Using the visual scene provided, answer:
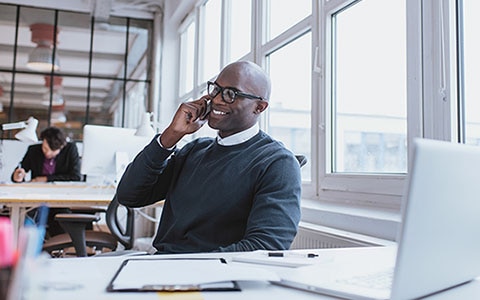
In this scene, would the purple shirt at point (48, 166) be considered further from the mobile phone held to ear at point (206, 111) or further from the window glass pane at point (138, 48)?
the mobile phone held to ear at point (206, 111)

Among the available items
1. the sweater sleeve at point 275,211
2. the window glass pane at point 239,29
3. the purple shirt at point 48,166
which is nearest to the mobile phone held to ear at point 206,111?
the sweater sleeve at point 275,211

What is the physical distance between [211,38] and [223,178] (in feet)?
11.7

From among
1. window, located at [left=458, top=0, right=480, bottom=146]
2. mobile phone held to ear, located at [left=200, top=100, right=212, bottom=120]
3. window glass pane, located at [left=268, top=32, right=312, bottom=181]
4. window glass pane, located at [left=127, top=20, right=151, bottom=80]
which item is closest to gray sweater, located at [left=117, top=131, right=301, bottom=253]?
mobile phone held to ear, located at [left=200, top=100, right=212, bottom=120]

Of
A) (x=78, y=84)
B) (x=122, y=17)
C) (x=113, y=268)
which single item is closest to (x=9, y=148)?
(x=78, y=84)

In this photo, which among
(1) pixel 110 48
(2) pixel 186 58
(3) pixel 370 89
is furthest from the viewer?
(1) pixel 110 48

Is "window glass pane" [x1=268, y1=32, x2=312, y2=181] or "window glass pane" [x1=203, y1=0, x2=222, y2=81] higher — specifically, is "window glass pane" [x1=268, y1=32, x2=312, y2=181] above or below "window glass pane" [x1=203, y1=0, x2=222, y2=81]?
below

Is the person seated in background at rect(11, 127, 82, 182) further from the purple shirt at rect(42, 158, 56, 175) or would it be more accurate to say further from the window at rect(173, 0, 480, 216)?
the window at rect(173, 0, 480, 216)

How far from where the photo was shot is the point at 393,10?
6.76ft

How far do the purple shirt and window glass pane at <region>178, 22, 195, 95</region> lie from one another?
1812 mm

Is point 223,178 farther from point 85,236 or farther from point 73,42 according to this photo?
point 73,42

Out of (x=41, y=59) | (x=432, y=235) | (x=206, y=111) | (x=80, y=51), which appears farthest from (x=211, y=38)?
(x=432, y=235)

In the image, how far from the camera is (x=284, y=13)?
3.15 m

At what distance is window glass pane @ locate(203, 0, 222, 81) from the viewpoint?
4.63 metres

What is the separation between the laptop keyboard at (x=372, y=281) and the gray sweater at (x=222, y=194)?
1.37ft
